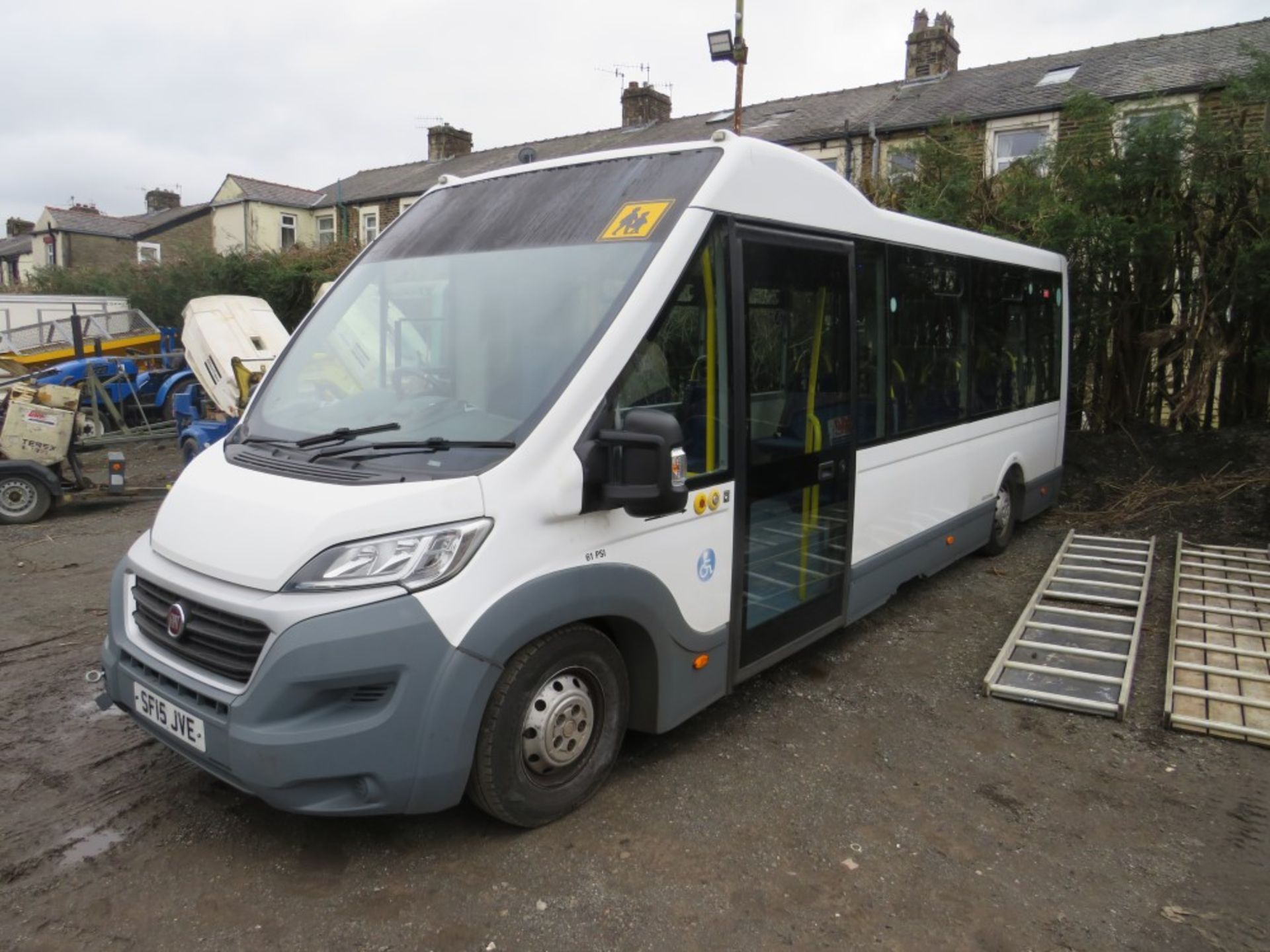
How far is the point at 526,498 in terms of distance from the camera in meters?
3.07

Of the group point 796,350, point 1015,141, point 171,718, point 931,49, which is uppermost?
point 931,49

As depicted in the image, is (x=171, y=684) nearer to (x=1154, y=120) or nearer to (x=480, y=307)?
(x=480, y=307)

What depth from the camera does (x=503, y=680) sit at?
310cm

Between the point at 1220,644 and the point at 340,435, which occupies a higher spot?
the point at 340,435

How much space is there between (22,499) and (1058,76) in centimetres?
2189

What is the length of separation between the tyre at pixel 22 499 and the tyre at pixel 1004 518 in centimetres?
973

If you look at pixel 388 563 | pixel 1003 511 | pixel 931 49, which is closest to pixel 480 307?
pixel 388 563

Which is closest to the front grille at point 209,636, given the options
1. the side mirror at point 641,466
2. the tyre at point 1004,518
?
the side mirror at point 641,466

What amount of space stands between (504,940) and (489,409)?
5.95 feet

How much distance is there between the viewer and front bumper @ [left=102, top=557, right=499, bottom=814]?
279 cm

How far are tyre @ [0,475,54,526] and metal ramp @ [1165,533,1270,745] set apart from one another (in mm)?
10586

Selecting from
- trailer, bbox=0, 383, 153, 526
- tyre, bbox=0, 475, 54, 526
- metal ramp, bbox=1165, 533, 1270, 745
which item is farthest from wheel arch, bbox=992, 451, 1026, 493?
tyre, bbox=0, 475, 54, 526

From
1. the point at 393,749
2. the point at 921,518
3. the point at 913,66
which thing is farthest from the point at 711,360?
the point at 913,66

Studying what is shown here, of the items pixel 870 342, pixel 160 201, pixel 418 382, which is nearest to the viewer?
pixel 418 382
